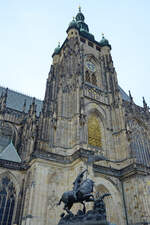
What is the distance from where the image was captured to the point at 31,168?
1809 cm

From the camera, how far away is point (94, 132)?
74.4 ft

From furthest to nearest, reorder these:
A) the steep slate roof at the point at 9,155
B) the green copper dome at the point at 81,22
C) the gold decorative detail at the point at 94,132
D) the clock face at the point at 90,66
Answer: the green copper dome at the point at 81,22
the clock face at the point at 90,66
the gold decorative detail at the point at 94,132
the steep slate roof at the point at 9,155

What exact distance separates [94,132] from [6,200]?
10.5 metres

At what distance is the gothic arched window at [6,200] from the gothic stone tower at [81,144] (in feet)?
1.62

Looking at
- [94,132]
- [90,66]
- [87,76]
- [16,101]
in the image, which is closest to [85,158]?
[94,132]

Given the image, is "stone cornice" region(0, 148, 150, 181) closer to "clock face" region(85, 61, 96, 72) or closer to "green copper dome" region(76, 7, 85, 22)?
"clock face" region(85, 61, 96, 72)

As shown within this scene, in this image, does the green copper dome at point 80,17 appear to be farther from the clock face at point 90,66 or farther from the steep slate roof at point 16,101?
the steep slate roof at point 16,101

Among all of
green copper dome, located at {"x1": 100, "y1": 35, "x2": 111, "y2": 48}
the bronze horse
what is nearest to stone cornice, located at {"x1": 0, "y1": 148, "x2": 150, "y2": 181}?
the bronze horse

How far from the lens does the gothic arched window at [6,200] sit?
57.7 feet

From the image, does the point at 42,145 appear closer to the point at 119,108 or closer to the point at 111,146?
the point at 111,146

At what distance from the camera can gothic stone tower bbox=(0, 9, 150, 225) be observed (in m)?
17.1

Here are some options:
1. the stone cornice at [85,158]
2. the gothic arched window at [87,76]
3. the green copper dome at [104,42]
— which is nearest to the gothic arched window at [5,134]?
the stone cornice at [85,158]

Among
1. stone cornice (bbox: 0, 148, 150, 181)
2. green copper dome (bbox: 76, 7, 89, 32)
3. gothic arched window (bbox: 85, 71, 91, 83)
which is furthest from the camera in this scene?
green copper dome (bbox: 76, 7, 89, 32)

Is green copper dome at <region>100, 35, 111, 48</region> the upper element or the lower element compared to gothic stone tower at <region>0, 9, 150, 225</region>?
upper
